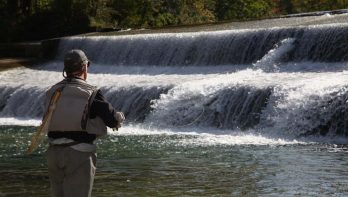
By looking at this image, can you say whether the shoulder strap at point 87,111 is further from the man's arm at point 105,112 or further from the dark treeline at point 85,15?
the dark treeline at point 85,15

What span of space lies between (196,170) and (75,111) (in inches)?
224

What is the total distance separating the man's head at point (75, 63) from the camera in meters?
5.30

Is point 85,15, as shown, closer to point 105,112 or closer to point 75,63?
point 75,63

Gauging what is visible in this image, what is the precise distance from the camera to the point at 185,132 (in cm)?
1638

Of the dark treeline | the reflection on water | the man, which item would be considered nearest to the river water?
the reflection on water

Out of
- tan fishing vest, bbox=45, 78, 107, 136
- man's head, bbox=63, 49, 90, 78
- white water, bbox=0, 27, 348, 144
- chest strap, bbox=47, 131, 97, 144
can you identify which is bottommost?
white water, bbox=0, 27, 348, 144

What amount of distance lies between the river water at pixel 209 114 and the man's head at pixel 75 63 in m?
3.87

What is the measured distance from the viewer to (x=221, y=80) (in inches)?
745

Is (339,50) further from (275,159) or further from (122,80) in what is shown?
(275,159)

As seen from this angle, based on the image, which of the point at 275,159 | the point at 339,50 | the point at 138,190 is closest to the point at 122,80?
the point at 339,50

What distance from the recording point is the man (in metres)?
5.23

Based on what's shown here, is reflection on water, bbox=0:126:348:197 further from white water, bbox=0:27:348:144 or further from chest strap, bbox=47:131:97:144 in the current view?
chest strap, bbox=47:131:97:144

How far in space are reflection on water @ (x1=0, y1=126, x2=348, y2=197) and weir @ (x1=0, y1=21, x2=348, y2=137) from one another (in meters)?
2.21

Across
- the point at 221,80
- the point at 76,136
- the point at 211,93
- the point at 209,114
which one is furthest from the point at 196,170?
the point at 221,80
